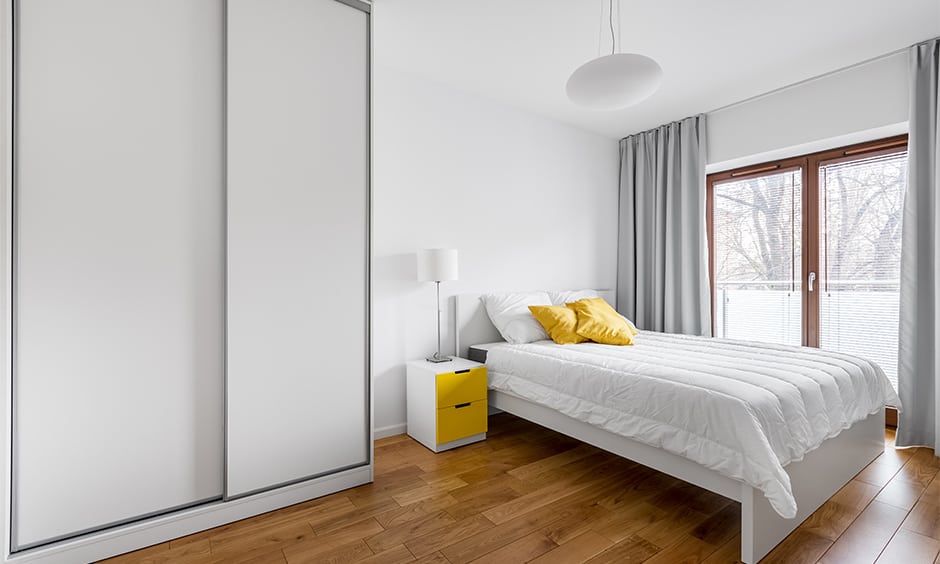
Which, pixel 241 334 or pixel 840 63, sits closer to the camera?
pixel 241 334

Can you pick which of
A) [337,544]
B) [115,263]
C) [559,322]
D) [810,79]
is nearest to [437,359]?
[559,322]

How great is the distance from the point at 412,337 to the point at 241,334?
4.69 feet

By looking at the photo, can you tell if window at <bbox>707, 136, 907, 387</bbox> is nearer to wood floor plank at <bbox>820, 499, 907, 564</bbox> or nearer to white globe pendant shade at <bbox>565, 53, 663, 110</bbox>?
wood floor plank at <bbox>820, 499, 907, 564</bbox>

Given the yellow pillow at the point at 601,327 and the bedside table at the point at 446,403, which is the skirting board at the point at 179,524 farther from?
the yellow pillow at the point at 601,327

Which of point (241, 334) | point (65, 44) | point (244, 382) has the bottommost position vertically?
point (244, 382)

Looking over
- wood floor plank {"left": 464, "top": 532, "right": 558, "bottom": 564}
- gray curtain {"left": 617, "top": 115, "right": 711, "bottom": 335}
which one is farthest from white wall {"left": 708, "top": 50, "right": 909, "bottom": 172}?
wood floor plank {"left": 464, "top": 532, "right": 558, "bottom": 564}

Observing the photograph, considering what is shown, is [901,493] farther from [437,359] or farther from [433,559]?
[437,359]

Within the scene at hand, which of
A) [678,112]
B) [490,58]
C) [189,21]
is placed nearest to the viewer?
[189,21]

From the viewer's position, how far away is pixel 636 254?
4.59 metres

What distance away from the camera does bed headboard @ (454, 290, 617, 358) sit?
3510 mm

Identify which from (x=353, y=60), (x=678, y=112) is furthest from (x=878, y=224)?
(x=353, y=60)

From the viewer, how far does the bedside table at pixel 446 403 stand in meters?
2.88

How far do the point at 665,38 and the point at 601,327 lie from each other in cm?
193

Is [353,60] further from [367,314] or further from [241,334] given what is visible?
[241,334]
